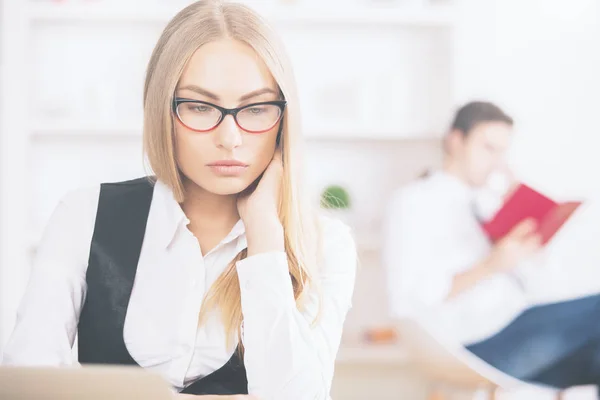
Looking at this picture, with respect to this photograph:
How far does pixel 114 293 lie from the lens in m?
1.32

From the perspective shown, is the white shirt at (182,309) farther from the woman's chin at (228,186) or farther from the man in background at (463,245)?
the man in background at (463,245)

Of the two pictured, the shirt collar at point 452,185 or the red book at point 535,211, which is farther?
the shirt collar at point 452,185

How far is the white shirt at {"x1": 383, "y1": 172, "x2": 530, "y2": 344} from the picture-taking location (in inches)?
118

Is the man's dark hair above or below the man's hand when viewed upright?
above

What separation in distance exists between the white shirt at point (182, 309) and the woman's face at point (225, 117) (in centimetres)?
12

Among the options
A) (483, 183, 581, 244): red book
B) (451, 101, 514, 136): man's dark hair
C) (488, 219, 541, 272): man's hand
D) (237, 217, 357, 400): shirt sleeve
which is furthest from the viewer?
(451, 101, 514, 136): man's dark hair

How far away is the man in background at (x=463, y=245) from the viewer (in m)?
3.00

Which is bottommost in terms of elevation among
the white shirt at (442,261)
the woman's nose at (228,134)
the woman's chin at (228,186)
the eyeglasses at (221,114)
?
the white shirt at (442,261)

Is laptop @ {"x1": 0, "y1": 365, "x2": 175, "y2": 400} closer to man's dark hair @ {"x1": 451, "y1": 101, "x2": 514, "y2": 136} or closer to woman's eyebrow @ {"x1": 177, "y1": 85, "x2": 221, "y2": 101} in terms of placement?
woman's eyebrow @ {"x1": 177, "y1": 85, "x2": 221, "y2": 101}

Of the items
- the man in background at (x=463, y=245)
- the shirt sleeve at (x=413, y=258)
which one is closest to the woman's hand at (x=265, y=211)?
the man in background at (x=463, y=245)

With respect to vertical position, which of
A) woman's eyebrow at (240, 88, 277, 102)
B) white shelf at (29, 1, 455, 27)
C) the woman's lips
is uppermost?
white shelf at (29, 1, 455, 27)

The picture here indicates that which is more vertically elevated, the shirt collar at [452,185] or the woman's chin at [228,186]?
the woman's chin at [228,186]

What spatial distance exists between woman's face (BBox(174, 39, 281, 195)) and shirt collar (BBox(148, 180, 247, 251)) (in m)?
0.09

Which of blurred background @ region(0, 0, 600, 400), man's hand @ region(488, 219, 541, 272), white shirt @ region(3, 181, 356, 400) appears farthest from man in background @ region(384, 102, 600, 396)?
white shirt @ region(3, 181, 356, 400)
